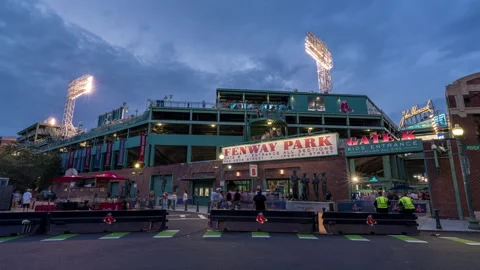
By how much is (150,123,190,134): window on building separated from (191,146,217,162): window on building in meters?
4.06

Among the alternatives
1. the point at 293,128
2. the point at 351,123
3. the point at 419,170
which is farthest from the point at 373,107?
the point at 293,128

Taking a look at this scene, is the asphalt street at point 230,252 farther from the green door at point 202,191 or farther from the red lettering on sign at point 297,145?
the green door at point 202,191

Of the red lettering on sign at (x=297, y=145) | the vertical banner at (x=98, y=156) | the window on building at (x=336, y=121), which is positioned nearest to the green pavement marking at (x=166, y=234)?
the red lettering on sign at (x=297, y=145)

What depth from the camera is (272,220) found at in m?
13.0

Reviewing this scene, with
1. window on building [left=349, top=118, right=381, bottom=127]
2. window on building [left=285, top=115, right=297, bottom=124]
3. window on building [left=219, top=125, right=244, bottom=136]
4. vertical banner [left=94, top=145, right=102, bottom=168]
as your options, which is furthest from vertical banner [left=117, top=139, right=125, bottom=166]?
window on building [left=349, top=118, right=381, bottom=127]

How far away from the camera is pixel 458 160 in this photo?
63.9 ft

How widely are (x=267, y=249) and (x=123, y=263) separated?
4.19 m

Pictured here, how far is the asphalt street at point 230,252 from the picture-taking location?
23.0 feet

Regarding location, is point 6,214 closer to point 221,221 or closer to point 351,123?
point 221,221

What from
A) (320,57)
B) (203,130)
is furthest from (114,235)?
(320,57)

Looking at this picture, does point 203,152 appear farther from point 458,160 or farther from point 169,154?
point 458,160

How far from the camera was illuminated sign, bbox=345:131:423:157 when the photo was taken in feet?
70.4

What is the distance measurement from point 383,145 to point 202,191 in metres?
20.8

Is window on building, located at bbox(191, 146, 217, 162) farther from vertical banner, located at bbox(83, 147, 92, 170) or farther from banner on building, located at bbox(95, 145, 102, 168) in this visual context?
vertical banner, located at bbox(83, 147, 92, 170)
